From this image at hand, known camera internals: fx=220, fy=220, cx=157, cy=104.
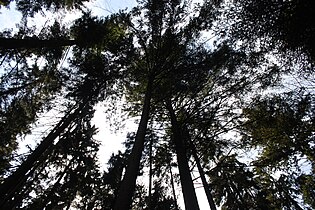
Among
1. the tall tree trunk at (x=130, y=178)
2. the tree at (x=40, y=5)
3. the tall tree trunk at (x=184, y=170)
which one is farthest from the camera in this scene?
the tree at (x=40, y=5)

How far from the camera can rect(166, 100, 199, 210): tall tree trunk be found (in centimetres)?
603

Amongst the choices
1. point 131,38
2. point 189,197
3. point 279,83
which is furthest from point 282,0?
point 131,38

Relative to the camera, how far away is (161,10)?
948 centimetres

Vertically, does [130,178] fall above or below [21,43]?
below

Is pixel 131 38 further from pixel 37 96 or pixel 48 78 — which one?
pixel 37 96

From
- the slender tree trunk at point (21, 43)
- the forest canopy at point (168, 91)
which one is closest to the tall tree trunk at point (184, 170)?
the forest canopy at point (168, 91)

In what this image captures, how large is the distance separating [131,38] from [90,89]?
3.08 m

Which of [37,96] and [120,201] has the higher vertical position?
[37,96]

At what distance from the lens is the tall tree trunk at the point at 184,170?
19.8ft

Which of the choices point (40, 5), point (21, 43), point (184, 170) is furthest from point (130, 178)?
point (40, 5)

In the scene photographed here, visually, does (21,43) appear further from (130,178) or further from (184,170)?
(184,170)

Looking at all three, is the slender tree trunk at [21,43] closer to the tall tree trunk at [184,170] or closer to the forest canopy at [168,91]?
the forest canopy at [168,91]

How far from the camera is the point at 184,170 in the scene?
7.05 meters

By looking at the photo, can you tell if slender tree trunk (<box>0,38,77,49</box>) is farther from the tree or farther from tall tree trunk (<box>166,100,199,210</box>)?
tall tree trunk (<box>166,100,199,210</box>)
